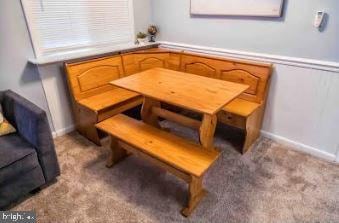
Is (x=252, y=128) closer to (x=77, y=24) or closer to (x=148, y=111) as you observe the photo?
(x=148, y=111)

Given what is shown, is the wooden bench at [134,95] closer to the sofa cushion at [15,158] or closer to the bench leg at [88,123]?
the bench leg at [88,123]

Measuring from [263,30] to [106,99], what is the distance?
181cm

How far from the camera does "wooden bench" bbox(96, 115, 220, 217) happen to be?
160 centimetres

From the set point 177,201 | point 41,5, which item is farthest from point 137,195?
point 41,5

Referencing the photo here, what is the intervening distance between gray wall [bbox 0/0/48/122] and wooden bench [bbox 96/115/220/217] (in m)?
0.94

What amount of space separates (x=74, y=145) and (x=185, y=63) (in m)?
1.66

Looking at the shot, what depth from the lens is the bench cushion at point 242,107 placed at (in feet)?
7.35

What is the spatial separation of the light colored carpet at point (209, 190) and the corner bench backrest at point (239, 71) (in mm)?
627

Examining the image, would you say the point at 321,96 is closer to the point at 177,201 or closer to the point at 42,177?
the point at 177,201

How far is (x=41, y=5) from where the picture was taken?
223 cm

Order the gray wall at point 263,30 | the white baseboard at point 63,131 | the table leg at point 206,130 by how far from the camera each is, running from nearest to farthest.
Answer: the table leg at point 206,130, the gray wall at point 263,30, the white baseboard at point 63,131

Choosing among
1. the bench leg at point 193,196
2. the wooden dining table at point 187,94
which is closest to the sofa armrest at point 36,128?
the wooden dining table at point 187,94

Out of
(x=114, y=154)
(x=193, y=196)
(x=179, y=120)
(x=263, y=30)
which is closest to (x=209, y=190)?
(x=193, y=196)

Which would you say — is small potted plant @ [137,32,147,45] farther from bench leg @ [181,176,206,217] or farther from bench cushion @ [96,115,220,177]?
bench leg @ [181,176,206,217]
